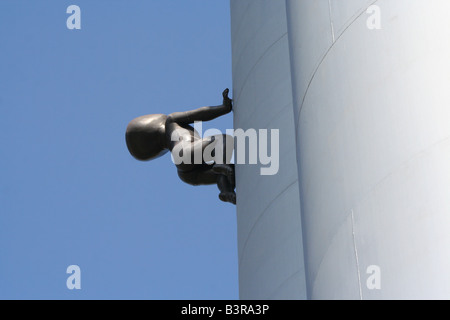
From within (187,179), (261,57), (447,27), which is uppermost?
(261,57)

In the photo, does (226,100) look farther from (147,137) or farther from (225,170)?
(147,137)

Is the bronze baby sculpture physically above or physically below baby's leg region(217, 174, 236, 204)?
above

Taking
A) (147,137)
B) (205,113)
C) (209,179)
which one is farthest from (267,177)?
(147,137)

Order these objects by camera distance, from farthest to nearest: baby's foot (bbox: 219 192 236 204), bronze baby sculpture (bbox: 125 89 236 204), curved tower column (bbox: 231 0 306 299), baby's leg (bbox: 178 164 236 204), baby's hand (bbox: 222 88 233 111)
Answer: baby's hand (bbox: 222 88 233 111) → bronze baby sculpture (bbox: 125 89 236 204) → baby's leg (bbox: 178 164 236 204) → baby's foot (bbox: 219 192 236 204) → curved tower column (bbox: 231 0 306 299)

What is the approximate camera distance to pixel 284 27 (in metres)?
13.1

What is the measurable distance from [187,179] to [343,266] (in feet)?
22.7

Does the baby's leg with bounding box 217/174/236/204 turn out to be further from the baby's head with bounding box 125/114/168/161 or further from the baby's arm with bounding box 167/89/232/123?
the baby's head with bounding box 125/114/168/161

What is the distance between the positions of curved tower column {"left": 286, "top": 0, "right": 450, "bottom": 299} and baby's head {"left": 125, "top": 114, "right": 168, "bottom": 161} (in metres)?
6.14

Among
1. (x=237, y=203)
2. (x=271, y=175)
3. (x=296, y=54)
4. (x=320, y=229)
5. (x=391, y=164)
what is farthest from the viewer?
(x=237, y=203)

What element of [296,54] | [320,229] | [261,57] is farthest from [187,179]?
[320,229]

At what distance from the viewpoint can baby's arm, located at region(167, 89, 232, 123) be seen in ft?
45.6

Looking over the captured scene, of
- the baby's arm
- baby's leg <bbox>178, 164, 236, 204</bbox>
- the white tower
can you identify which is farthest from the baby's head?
the white tower

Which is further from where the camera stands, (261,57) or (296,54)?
(261,57)
